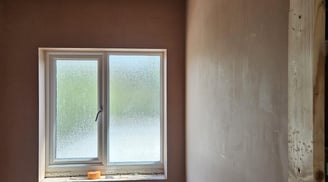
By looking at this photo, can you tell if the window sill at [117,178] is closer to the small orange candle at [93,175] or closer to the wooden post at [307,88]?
the small orange candle at [93,175]

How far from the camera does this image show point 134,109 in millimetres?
2992

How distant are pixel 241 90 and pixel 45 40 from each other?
6.46 ft

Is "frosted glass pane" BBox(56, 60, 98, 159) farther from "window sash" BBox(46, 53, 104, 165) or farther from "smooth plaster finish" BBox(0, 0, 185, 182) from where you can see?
"smooth plaster finish" BBox(0, 0, 185, 182)

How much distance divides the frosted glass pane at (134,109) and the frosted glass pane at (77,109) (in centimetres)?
17

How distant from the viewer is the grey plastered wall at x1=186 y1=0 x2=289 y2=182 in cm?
103

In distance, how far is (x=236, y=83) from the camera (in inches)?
56.7

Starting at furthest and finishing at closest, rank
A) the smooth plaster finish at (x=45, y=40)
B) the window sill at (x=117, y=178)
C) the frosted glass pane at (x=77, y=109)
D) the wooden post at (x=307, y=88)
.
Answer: the frosted glass pane at (x=77, y=109)
the window sill at (x=117, y=178)
the smooth plaster finish at (x=45, y=40)
the wooden post at (x=307, y=88)

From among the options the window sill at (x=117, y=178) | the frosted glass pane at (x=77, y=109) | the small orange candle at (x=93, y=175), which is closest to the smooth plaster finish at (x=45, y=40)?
the window sill at (x=117, y=178)

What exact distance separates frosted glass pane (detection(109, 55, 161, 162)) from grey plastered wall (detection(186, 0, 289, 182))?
729 mm

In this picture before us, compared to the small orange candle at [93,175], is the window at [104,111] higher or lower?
higher

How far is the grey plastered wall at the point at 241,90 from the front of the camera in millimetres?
1033

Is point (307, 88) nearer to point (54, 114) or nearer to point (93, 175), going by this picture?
point (93, 175)

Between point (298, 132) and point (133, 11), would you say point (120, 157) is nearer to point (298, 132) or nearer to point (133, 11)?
point (133, 11)

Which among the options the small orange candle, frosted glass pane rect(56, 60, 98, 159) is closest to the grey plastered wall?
the small orange candle
